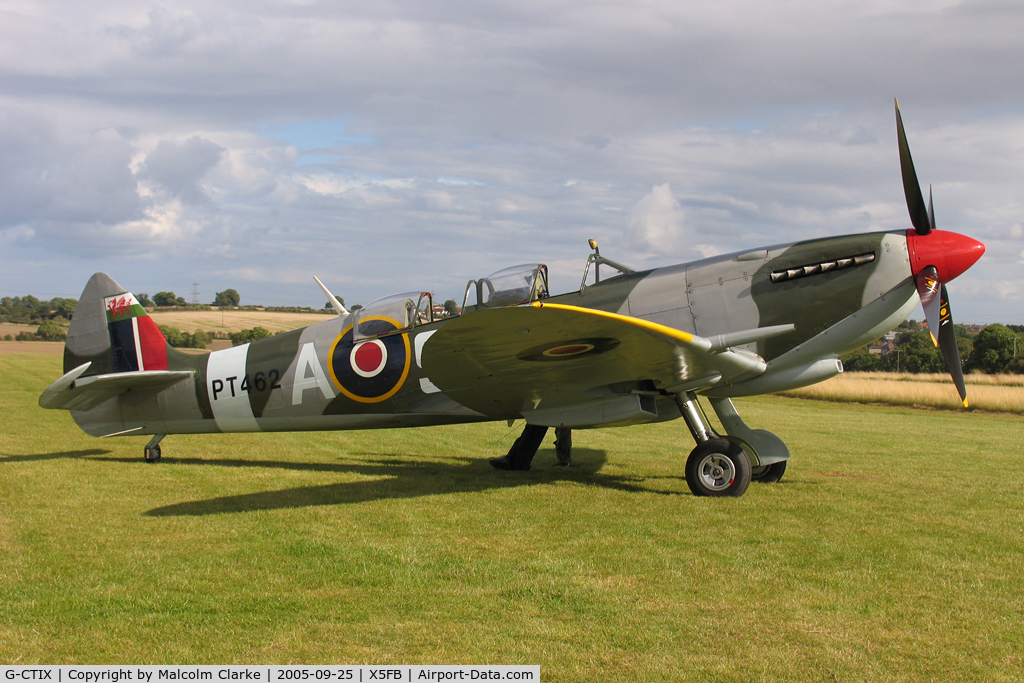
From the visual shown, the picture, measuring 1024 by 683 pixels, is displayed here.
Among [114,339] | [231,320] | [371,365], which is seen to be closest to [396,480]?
[371,365]

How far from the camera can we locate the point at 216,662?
316 centimetres

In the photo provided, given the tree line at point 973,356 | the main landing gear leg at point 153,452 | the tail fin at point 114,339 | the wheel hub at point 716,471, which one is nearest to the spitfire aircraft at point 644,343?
the wheel hub at point 716,471

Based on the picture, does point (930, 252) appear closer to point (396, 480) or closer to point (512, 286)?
point (512, 286)

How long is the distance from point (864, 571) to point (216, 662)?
3530 millimetres

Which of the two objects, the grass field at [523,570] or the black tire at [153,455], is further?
the black tire at [153,455]

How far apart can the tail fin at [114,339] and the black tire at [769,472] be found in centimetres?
732

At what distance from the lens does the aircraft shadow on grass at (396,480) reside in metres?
6.55

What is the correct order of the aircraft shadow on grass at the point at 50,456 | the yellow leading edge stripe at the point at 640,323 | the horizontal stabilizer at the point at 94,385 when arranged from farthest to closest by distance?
the aircraft shadow on grass at the point at 50,456 → the horizontal stabilizer at the point at 94,385 → the yellow leading edge stripe at the point at 640,323

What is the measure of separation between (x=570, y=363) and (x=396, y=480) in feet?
7.98

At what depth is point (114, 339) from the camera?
9625 millimetres

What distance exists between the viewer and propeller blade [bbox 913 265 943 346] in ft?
21.9

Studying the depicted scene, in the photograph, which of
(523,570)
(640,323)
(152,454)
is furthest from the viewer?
(152,454)

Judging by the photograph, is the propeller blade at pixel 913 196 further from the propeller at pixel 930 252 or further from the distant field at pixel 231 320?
the distant field at pixel 231 320

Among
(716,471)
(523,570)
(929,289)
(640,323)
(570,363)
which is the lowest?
(523,570)
